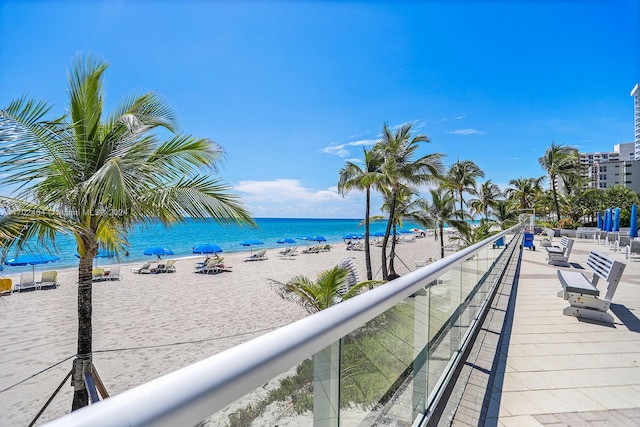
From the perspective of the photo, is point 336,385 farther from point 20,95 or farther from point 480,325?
point 20,95

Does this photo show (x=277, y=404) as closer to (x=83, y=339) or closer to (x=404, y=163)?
(x=83, y=339)

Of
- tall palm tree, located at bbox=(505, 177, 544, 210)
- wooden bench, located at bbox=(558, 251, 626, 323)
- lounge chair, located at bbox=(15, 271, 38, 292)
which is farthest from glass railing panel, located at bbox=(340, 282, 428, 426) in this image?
tall palm tree, located at bbox=(505, 177, 544, 210)

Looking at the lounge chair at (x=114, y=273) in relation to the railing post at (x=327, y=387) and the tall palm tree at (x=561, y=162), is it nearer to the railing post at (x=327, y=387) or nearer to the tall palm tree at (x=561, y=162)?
the railing post at (x=327, y=387)

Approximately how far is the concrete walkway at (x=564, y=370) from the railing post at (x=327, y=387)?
1909 millimetres

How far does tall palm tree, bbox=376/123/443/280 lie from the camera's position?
18.3 metres

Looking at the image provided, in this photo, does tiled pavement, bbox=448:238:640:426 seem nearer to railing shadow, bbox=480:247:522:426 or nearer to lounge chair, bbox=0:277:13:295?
railing shadow, bbox=480:247:522:426

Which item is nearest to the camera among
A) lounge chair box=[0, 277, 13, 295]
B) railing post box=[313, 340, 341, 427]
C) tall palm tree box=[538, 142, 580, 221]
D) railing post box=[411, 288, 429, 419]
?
railing post box=[313, 340, 341, 427]

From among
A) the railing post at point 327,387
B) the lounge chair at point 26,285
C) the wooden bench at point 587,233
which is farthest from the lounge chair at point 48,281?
the wooden bench at point 587,233

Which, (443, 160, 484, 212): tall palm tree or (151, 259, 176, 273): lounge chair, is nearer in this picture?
(151, 259, 176, 273): lounge chair

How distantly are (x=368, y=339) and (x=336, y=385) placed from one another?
28cm

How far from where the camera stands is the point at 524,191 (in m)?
43.3

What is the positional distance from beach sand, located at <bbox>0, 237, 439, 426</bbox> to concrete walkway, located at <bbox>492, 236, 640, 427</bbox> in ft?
25.9

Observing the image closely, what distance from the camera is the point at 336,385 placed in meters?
1.15

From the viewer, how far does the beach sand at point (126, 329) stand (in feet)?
26.5
